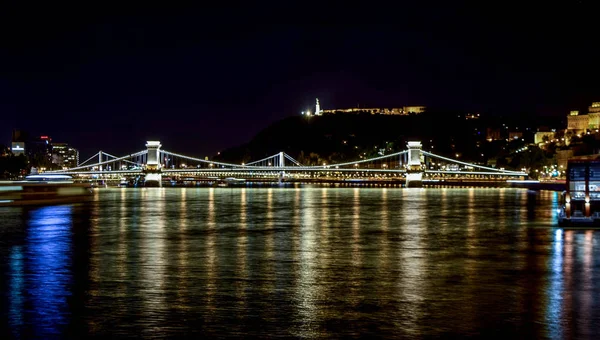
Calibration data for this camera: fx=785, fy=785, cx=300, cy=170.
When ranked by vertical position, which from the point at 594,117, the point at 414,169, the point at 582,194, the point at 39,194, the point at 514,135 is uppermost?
the point at 594,117

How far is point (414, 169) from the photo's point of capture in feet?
344

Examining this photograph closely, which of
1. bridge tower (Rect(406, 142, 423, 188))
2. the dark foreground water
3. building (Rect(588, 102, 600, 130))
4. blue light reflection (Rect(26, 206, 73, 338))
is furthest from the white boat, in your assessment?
building (Rect(588, 102, 600, 130))

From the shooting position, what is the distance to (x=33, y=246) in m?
16.1

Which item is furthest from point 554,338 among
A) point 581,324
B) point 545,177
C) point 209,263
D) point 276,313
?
point 545,177

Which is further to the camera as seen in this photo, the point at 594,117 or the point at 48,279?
the point at 594,117

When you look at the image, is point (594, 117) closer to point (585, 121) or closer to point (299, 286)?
point (585, 121)

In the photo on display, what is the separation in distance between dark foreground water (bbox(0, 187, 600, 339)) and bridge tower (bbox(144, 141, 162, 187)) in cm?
9403

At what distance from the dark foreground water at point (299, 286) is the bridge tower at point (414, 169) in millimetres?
85130

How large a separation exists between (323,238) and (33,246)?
6461 mm

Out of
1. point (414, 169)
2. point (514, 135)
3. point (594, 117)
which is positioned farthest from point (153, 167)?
point (514, 135)

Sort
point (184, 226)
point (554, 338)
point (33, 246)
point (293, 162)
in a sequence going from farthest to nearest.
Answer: point (293, 162), point (184, 226), point (33, 246), point (554, 338)

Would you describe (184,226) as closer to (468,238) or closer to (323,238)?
(323,238)

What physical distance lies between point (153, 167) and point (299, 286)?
105602 mm

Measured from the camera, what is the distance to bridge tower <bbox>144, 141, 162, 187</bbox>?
112m
